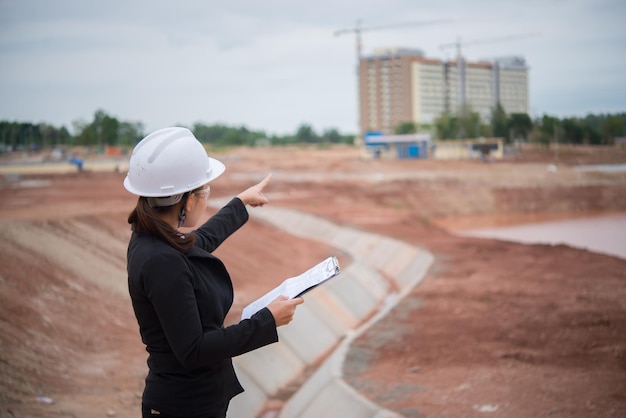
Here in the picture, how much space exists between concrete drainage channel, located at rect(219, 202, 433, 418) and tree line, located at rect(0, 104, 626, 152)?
241 inches

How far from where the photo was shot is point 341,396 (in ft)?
28.6

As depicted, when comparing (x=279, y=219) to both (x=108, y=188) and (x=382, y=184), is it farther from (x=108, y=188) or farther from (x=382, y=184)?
(x=382, y=184)

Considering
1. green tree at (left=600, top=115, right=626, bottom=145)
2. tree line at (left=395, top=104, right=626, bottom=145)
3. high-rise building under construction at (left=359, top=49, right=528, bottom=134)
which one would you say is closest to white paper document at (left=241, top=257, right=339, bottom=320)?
tree line at (left=395, top=104, right=626, bottom=145)

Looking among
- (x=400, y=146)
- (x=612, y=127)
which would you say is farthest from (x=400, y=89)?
(x=612, y=127)

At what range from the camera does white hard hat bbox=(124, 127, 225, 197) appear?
326cm

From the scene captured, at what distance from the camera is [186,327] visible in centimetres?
306

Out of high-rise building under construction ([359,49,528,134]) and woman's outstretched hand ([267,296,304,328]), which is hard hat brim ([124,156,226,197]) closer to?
woman's outstretched hand ([267,296,304,328])

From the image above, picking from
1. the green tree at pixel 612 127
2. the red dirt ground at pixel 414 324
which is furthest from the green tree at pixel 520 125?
the green tree at pixel 612 127

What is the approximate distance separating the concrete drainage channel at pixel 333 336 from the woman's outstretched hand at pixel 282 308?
4.56 meters

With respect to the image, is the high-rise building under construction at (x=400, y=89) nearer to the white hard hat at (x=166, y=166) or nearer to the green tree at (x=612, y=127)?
the green tree at (x=612, y=127)

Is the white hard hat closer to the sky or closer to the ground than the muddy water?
closer to the sky

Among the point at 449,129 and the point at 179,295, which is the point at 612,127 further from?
the point at 449,129

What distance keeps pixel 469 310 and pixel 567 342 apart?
3.60 m

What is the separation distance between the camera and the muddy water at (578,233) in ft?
93.4
